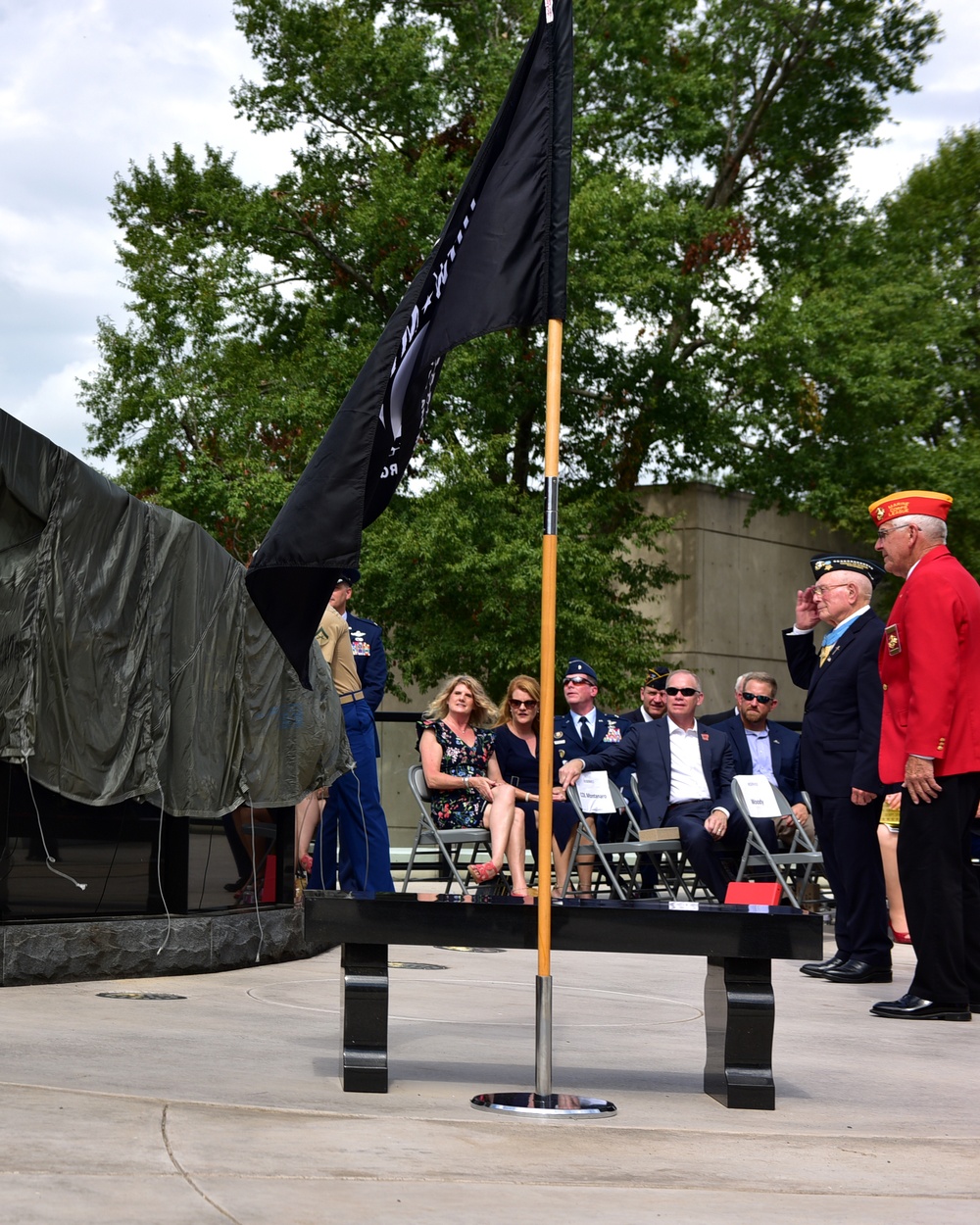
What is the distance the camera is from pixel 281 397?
85.7 feet

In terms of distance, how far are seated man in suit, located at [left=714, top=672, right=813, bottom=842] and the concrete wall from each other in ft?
57.3

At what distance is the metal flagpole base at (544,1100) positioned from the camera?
468 centimetres

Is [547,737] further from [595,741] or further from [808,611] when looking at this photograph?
[595,741]

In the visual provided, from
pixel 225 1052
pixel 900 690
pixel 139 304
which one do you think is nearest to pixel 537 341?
pixel 139 304

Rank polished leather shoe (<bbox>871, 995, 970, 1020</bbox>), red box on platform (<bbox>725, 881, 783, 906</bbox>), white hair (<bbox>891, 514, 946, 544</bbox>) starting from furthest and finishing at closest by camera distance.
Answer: white hair (<bbox>891, 514, 946, 544</bbox>) < polished leather shoe (<bbox>871, 995, 970, 1020</bbox>) < red box on platform (<bbox>725, 881, 783, 906</bbox>)

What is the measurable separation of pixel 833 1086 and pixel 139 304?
2492 centimetres

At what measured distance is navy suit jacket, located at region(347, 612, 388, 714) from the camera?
10.8m

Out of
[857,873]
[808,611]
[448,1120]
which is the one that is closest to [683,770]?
[808,611]

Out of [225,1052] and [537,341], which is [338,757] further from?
[537,341]

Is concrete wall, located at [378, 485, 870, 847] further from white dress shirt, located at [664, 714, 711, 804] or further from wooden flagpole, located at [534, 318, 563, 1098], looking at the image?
wooden flagpole, located at [534, 318, 563, 1098]

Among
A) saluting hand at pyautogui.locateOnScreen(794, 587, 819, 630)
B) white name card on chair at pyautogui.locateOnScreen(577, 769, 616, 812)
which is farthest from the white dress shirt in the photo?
saluting hand at pyautogui.locateOnScreen(794, 587, 819, 630)

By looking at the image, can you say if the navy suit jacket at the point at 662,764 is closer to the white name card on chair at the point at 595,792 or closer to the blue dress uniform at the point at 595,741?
the white name card on chair at the point at 595,792

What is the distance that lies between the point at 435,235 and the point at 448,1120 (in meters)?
24.0

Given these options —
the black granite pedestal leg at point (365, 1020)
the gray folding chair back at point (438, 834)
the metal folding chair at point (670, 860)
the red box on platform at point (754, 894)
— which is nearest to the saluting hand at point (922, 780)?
the red box on platform at point (754, 894)
